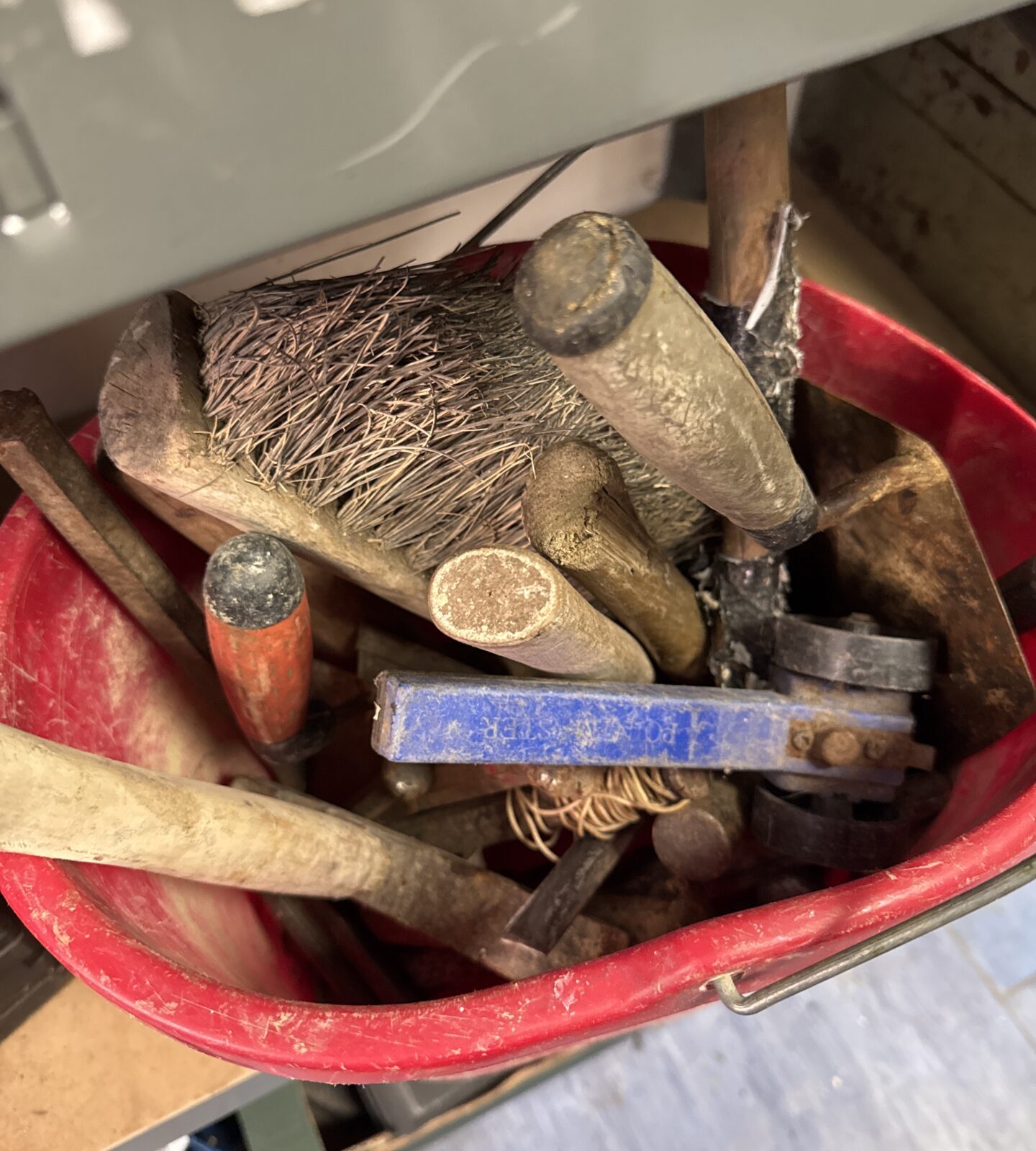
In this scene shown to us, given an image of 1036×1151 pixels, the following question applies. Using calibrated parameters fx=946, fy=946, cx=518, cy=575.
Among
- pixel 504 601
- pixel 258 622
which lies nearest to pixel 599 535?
pixel 504 601

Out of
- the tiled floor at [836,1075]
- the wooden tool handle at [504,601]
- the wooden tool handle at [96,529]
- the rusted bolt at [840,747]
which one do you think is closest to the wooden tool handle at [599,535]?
the wooden tool handle at [504,601]

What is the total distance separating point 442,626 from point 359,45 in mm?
270

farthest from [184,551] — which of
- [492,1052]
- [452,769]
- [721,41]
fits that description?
[721,41]

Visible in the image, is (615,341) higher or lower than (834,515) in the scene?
higher

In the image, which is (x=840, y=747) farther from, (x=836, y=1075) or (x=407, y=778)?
(x=836, y=1075)

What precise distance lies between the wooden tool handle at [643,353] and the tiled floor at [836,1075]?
28.8 inches

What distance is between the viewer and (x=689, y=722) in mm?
575

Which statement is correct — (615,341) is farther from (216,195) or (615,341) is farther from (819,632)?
(819,632)

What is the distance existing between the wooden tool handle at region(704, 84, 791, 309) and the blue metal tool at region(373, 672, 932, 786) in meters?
0.24

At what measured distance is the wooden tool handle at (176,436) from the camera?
19.8 inches

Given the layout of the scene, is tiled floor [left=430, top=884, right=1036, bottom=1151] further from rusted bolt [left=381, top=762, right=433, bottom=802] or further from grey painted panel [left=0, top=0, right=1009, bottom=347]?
grey painted panel [left=0, top=0, right=1009, bottom=347]

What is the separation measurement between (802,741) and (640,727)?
0.12m

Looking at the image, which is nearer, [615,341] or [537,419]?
[615,341]

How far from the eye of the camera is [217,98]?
9.8 inches
